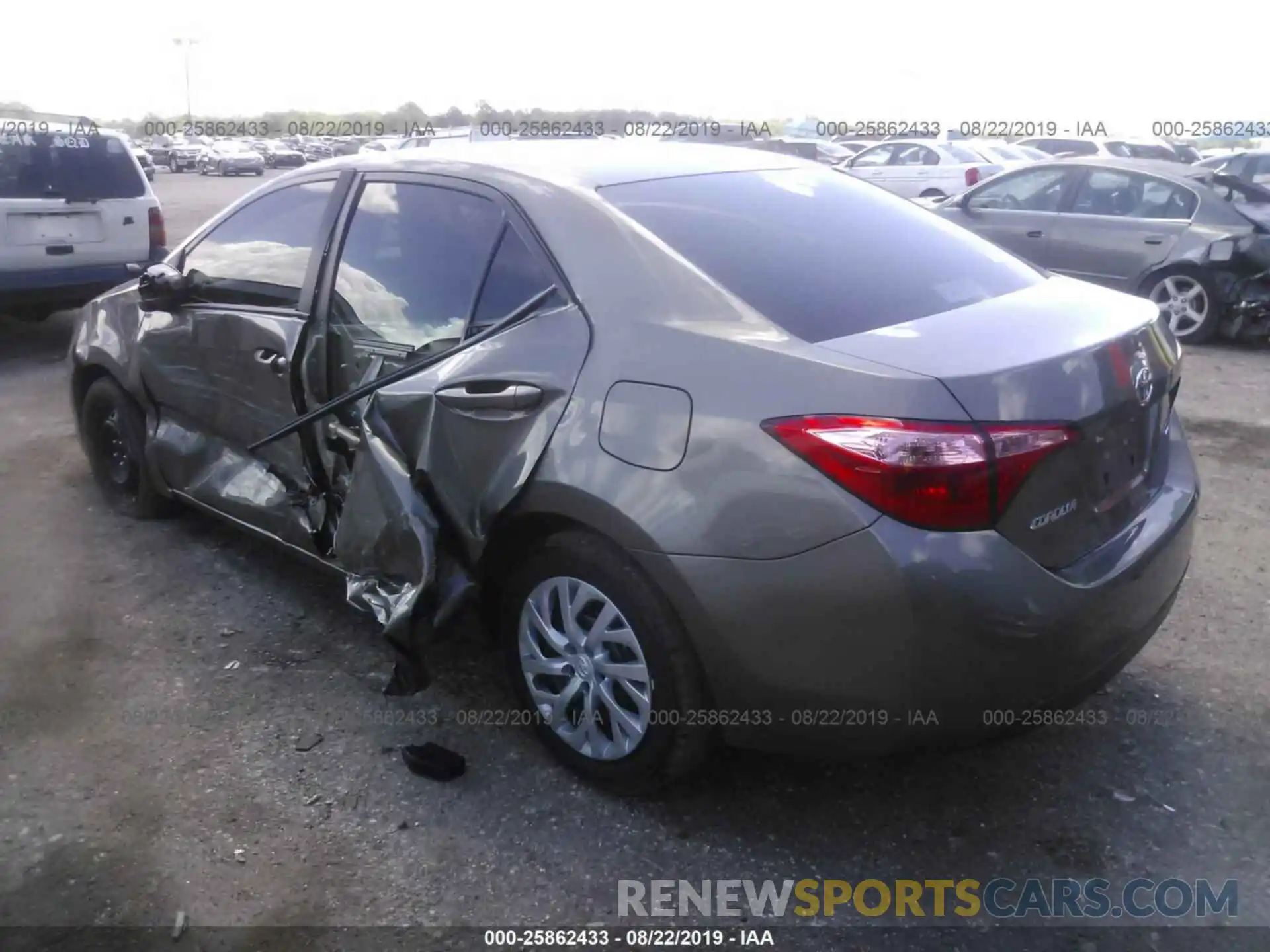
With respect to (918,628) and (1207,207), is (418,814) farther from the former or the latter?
(1207,207)

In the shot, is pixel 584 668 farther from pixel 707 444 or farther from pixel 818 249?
pixel 818 249

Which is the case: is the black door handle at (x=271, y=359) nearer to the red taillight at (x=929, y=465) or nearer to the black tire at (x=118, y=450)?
the black tire at (x=118, y=450)

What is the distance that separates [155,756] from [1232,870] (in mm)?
2911

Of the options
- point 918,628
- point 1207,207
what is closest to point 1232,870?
point 918,628

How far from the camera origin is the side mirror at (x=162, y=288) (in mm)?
4219

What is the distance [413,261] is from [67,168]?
613 cm

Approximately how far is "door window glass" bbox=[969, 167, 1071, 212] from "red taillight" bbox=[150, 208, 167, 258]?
6859 millimetres

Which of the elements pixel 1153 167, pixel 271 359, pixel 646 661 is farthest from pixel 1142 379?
pixel 1153 167

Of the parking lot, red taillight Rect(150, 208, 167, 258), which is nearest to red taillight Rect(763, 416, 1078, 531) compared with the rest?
the parking lot

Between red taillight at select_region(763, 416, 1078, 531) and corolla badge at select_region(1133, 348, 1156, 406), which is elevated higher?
corolla badge at select_region(1133, 348, 1156, 406)

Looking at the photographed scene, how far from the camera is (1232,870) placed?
8.80 feet

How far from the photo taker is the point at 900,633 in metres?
2.34

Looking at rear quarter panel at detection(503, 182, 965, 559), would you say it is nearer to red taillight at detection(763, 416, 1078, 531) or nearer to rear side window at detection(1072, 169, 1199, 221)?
red taillight at detection(763, 416, 1078, 531)

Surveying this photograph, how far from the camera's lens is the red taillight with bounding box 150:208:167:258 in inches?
344
